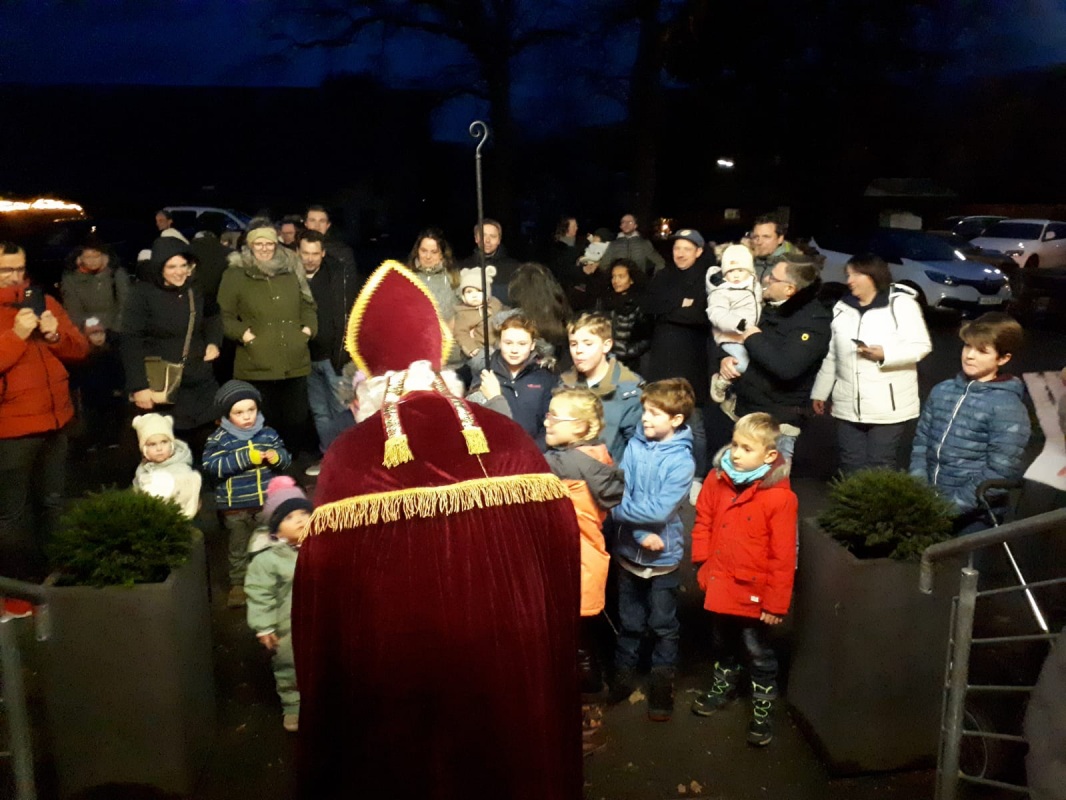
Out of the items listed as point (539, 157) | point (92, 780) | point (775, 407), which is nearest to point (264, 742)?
point (92, 780)

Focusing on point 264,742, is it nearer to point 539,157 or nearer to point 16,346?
point 16,346

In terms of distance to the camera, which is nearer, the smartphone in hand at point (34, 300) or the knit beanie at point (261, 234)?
the smartphone in hand at point (34, 300)

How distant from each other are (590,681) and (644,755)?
47cm

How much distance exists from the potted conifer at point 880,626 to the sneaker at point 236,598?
3126 millimetres

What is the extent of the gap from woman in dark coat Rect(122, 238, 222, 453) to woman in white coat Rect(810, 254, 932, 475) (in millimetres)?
4046

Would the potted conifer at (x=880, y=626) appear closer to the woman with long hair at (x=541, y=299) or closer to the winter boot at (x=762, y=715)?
the winter boot at (x=762, y=715)

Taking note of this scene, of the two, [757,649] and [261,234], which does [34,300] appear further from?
[757,649]

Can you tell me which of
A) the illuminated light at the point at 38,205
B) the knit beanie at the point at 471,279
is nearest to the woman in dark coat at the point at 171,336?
the knit beanie at the point at 471,279

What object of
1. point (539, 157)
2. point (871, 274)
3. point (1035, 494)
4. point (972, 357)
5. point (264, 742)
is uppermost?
point (539, 157)

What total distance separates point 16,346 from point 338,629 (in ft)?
11.7

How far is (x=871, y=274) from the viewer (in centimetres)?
602

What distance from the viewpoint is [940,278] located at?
A: 621 inches

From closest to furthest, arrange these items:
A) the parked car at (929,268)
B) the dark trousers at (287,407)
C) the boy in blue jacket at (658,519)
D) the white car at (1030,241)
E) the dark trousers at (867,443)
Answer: the boy in blue jacket at (658,519), the dark trousers at (867,443), the dark trousers at (287,407), the parked car at (929,268), the white car at (1030,241)

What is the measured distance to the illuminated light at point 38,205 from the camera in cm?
2130
